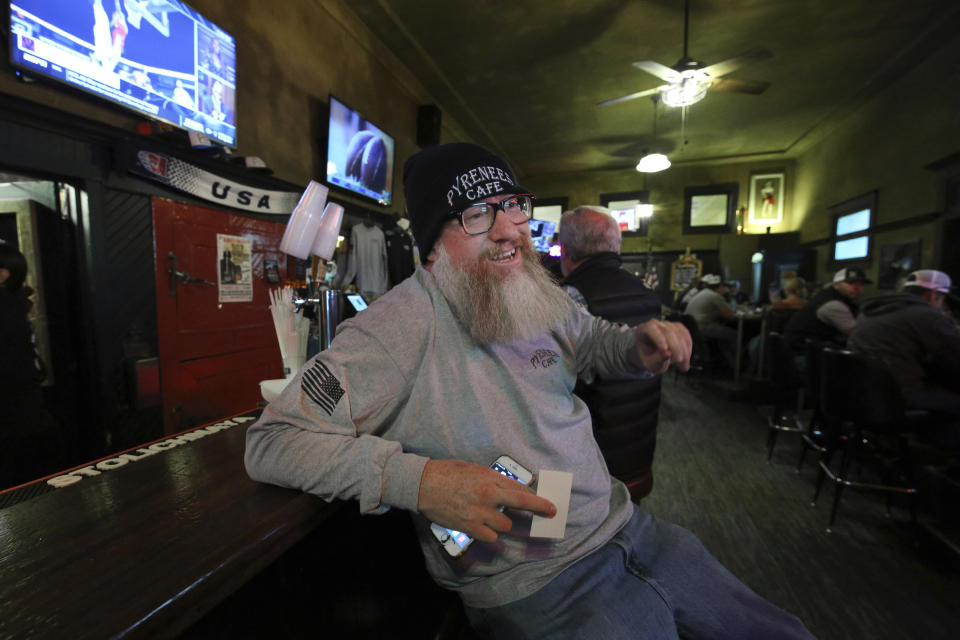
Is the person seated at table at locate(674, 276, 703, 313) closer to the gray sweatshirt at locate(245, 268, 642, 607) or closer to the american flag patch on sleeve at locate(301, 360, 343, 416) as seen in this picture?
the gray sweatshirt at locate(245, 268, 642, 607)

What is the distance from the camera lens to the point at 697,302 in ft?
21.5

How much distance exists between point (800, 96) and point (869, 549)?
6.58 meters

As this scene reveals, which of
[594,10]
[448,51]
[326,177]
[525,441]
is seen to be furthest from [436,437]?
[448,51]

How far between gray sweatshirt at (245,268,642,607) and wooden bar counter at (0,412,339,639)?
0.09 m

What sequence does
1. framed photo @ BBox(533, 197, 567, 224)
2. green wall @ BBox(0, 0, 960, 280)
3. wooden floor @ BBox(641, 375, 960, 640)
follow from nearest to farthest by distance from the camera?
wooden floor @ BBox(641, 375, 960, 640) → green wall @ BBox(0, 0, 960, 280) → framed photo @ BBox(533, 197, 567, 224)

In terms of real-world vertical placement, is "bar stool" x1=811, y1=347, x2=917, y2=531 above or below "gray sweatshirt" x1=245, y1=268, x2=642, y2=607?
below

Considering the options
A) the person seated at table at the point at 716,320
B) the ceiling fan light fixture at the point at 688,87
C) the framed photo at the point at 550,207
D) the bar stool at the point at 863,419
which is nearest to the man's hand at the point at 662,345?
the bar stool at the point at 863,419

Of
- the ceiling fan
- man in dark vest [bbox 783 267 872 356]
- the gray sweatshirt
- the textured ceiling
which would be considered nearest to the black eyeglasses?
the gray sweatshirt

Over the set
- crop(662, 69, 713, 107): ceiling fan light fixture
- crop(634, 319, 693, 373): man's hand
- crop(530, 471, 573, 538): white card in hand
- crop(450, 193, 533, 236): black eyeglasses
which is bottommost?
crop(530, 471, 573, 538): white card in hand

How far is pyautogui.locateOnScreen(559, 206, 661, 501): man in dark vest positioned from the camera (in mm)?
1666

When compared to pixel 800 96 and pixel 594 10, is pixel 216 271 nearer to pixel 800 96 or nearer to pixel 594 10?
pixel 594 10

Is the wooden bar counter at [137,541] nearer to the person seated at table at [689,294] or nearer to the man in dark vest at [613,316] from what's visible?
the man in dark vest at [613,316]

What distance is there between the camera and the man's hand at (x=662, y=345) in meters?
1.02

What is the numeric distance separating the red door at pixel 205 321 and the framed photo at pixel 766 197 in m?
9.76
